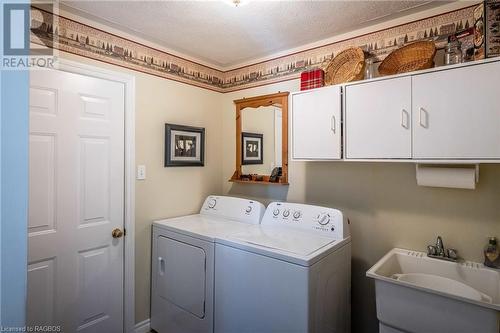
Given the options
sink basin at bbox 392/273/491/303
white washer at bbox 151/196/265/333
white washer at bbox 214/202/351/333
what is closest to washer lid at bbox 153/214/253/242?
white washer at bbox 151/196/265/333

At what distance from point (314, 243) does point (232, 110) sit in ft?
5.39

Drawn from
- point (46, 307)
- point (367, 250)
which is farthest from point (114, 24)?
point (367, 250)

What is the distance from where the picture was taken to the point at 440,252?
1679mm

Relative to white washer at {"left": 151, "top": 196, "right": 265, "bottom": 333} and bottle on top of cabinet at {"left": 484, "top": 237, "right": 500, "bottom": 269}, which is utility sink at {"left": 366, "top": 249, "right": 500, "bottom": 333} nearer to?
bottle on top of cabinet at {"left": 484, "top": 237, "right": 500, "bottom": 269}

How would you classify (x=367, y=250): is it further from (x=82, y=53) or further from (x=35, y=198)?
(x=82, y=53)

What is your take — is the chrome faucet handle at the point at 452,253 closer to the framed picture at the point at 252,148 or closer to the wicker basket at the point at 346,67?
the wicker basket at the point at 346,67

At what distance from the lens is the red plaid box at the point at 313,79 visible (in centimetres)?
202

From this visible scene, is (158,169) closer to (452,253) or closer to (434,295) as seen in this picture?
(434,295)

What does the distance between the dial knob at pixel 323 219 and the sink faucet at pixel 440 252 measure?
63 cm

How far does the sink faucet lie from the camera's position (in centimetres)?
165

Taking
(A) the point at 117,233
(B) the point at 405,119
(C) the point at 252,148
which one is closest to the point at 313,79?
(B) the point at 405,119

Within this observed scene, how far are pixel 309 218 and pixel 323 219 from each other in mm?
110

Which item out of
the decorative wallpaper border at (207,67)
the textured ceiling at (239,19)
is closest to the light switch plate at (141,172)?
the decorative wallpaper border at (207,67)

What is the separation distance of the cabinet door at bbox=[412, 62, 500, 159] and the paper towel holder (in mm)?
155
